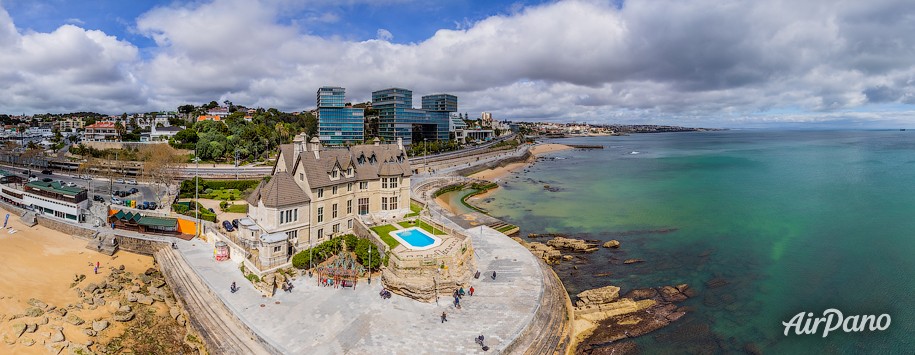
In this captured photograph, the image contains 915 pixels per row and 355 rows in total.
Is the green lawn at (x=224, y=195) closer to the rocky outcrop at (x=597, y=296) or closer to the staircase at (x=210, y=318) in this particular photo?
the staircase at (x=210, y=318)

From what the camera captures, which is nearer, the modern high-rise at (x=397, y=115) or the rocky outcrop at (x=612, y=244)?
the rocky outcrop at (x=612, y=244)

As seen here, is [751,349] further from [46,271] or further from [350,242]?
[46,271]

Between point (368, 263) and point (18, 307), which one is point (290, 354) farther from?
point (18, 307)

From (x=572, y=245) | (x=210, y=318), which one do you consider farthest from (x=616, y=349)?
(x=210, y=318)

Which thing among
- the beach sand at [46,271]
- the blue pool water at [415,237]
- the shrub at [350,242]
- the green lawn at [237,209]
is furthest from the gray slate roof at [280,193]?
the green lawn at [237,209]

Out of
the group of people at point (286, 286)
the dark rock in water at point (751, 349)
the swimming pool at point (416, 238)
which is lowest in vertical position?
the dark rock in water at point (751, 349)

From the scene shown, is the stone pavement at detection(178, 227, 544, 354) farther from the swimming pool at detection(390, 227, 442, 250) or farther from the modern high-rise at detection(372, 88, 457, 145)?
the modern high-rise at detection(372, 88, 457, 145)

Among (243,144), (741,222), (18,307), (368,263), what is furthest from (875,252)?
(243,144)
